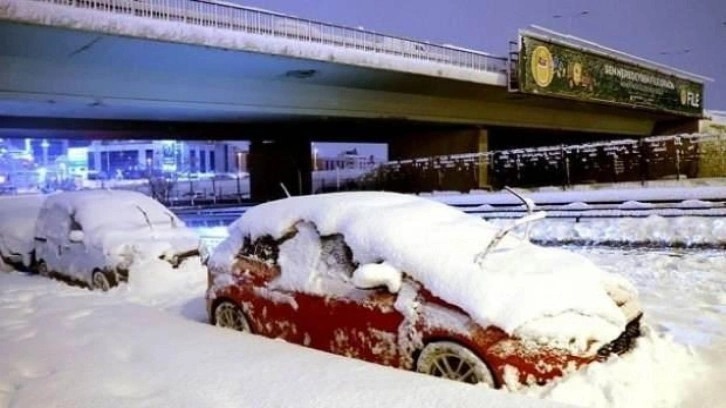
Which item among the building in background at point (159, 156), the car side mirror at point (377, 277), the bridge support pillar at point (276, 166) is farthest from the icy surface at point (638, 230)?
the building in background at point (159, 156)

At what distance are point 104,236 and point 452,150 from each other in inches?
1045

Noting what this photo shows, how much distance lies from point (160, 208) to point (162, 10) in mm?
8817

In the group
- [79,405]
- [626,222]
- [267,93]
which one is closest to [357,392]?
[79,405]

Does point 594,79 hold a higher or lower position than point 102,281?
higher

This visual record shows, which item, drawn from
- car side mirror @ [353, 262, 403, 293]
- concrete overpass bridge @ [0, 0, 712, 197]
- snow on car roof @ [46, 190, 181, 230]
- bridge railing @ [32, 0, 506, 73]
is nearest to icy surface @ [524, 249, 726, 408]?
car side mirror @ [353, 262, 403, 293]

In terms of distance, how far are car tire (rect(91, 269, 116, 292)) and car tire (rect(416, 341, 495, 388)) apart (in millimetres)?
6662

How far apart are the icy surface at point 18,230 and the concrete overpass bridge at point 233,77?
474cm

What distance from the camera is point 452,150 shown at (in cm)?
3491

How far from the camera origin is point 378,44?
2414 centimetres

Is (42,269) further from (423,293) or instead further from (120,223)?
(423,293)

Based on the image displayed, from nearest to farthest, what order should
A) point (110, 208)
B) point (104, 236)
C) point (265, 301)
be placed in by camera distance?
point (265, 301) → point (104, 236) → point (110, 208)

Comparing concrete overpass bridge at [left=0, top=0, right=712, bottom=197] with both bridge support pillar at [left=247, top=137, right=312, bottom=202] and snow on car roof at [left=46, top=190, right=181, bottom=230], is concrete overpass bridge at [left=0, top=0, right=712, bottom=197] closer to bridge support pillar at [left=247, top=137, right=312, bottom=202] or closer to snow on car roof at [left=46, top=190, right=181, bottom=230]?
bridge support pillar at [left=247, top=137, right=312, bottom=202]

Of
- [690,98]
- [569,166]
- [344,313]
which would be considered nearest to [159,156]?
[690,98]

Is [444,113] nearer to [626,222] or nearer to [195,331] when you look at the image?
[626,222]
